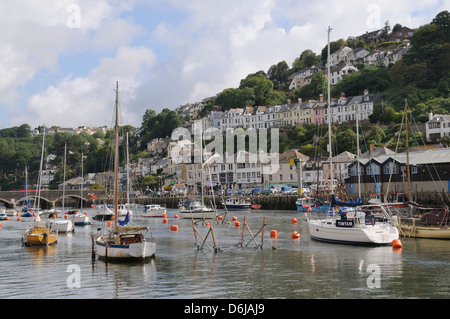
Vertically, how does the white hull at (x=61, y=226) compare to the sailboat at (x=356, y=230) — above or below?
below

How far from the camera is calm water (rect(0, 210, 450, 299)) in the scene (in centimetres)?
2230

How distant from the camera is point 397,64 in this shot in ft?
440

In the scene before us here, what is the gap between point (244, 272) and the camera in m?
26.8

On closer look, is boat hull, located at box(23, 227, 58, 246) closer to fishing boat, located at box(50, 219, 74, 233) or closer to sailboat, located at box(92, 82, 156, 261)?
sailboat, located at box(92, 82, 156, 261)

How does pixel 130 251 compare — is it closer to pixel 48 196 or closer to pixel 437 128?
pixel 437 128

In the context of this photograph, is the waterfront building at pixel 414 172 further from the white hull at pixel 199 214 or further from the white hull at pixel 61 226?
the white hull at pixel 61 226

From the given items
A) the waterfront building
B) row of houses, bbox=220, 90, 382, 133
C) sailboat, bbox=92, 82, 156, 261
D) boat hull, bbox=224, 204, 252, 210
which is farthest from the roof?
row of houses, bbox=220, 90, 382, 133

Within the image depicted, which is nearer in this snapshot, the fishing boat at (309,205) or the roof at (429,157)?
the roof at (429,157)

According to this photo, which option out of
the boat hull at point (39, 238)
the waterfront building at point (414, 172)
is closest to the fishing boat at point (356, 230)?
the boat hull at point (39, 238)

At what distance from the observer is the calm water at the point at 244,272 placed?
22.3 meters

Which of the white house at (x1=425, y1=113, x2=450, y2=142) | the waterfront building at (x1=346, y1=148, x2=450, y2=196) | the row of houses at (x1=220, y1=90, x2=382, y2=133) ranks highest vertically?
the row of houses at (x1=220, y1=90, x2=382, y2=133)
